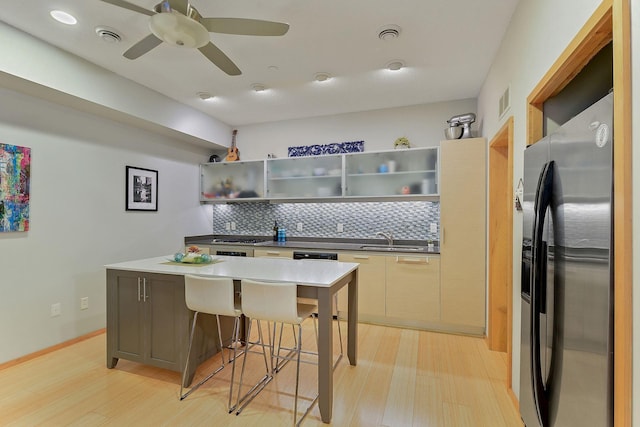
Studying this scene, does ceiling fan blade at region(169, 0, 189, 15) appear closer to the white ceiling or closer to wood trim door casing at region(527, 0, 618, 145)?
the white ceiling

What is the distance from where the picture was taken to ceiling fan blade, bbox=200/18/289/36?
1.78 metres

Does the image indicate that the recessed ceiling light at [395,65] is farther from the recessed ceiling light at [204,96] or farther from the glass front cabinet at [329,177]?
the recessed ceiling light at [204,96]

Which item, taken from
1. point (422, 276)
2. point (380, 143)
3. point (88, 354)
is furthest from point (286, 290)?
point (380, 143)

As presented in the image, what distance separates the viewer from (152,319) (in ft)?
8.29

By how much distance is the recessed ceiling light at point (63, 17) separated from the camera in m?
2.26

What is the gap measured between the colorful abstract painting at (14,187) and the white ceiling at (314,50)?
3.32 feet

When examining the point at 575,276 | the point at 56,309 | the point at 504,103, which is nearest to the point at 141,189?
the point at 56,309

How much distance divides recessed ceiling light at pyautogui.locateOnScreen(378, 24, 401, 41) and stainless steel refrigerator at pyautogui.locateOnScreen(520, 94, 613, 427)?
5.15 ft

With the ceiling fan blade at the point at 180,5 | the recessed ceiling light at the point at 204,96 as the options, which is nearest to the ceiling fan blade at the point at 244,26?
the ceiling fan blade at the point at 180,5

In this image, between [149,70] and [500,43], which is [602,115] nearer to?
[500,43]

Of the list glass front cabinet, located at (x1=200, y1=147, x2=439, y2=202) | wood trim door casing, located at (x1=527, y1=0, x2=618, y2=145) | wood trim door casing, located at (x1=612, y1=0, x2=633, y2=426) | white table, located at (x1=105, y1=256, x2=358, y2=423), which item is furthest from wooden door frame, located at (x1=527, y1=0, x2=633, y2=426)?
glass front cabinet, located at (x1=200, y1=147, x2=439, y2=202)

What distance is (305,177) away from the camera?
4473 millimetres

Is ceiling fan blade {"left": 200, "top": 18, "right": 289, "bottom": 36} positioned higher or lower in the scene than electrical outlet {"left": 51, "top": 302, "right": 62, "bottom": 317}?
higher

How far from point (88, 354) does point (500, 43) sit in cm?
460
